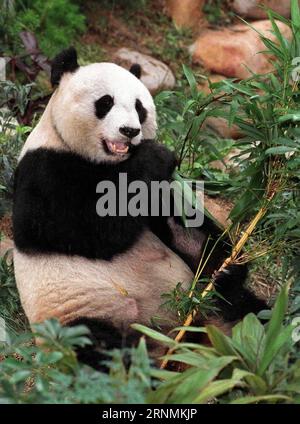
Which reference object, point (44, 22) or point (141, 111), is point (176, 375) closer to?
point (141, 111)

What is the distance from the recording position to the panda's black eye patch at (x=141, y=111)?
4.47 metres

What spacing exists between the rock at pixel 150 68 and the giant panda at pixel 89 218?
229 inches

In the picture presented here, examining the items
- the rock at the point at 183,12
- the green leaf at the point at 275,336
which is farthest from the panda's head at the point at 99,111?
the rock at the point at 183,12

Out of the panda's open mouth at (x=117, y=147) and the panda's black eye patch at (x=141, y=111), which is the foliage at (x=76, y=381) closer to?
the panda's open mouth at (x=117, y=147)

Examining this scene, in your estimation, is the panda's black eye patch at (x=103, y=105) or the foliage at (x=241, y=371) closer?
the foliage at (x=241, y=371)

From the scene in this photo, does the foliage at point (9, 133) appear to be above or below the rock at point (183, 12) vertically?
above

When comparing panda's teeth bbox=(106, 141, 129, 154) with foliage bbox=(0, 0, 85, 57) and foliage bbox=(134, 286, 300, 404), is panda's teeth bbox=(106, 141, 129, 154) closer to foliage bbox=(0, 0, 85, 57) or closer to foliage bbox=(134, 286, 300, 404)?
foliage bbox=(134, 286, 300, 404)

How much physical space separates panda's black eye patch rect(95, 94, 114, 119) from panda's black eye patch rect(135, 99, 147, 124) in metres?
0.17

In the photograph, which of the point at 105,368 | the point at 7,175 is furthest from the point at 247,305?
the point at 7,175

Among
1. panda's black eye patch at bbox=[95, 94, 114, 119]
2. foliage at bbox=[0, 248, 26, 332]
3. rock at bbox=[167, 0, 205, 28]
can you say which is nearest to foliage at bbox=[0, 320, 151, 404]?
panda's black eye patch at bbox=[95, 94, 114, 119]

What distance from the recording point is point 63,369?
3256mm

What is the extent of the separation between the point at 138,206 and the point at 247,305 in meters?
0.89

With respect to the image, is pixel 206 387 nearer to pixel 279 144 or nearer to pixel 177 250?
pixel 279 144

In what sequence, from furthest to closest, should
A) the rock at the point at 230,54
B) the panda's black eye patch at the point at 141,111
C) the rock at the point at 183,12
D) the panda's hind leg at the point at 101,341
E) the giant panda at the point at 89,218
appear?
the rock at the point at 183,12 < the rock at the point at 230,54 < the panda's black eye patch at the point at 141,111 < the giant panda at the point at 89,218 < the panda's hind leg at the point at 101,341
